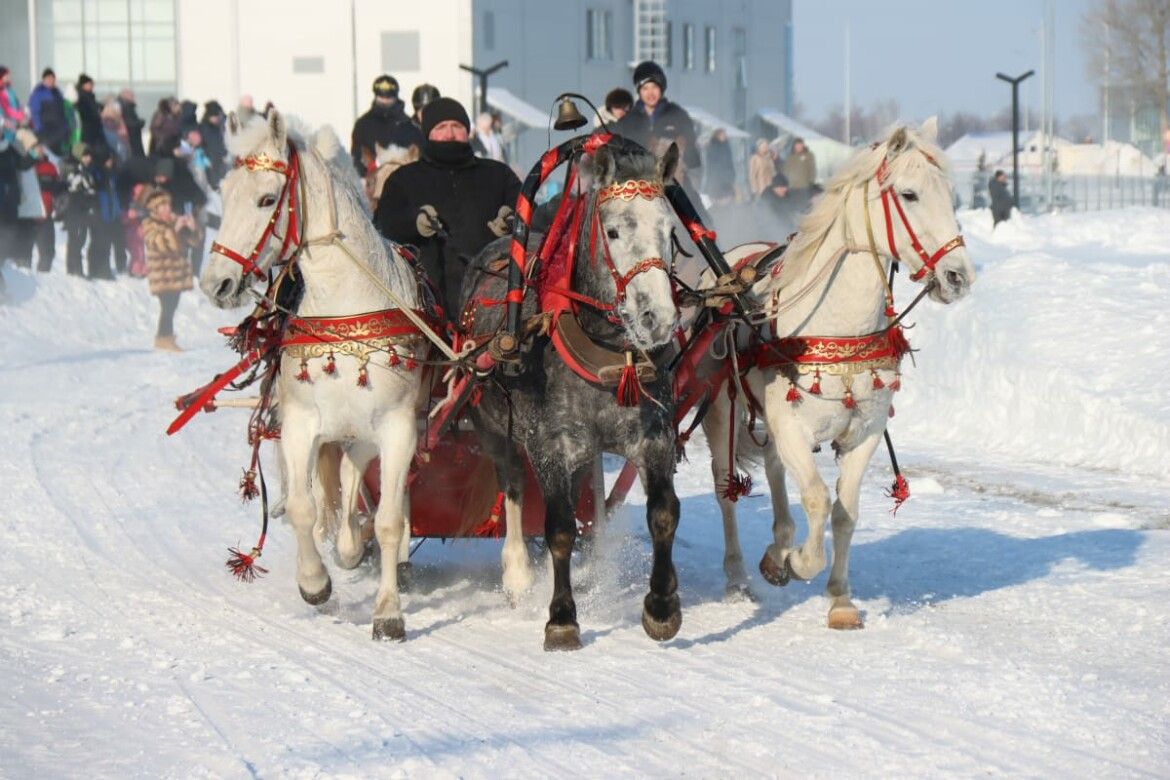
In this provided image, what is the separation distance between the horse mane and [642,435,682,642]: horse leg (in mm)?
1087

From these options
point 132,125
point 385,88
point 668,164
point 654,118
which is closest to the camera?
point 668,164

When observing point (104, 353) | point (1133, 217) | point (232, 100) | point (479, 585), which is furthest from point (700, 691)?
point (232, 100)

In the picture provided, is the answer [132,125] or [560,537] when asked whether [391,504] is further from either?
[132,125]

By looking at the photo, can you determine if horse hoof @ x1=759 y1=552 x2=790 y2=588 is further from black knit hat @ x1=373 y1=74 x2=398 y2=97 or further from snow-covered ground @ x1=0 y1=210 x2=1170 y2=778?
black knit hat @ x1=373 y1=74 x2=398 y2=97

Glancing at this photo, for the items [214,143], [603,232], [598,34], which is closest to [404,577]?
[603,232]

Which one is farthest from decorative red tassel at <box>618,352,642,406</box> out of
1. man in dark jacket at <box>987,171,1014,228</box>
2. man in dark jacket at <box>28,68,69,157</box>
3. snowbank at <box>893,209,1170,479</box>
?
man in dark jacket at <box>987,171,1014,228</box>

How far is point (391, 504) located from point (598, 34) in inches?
1692

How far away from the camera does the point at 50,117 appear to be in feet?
69.0

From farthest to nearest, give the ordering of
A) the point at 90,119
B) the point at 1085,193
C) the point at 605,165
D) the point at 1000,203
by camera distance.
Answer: the point at 1085,193
the point at 1000,203
the point at 90,119
the point at 605,165

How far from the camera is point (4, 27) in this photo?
41906 millimetres

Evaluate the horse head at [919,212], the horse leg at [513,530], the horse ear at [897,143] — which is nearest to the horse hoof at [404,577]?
the horse leg at [513,530]

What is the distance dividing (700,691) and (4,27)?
39023 millimetres

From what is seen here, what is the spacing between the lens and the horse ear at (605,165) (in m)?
7.12

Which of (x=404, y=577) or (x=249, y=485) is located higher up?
(x=249, y=485)
